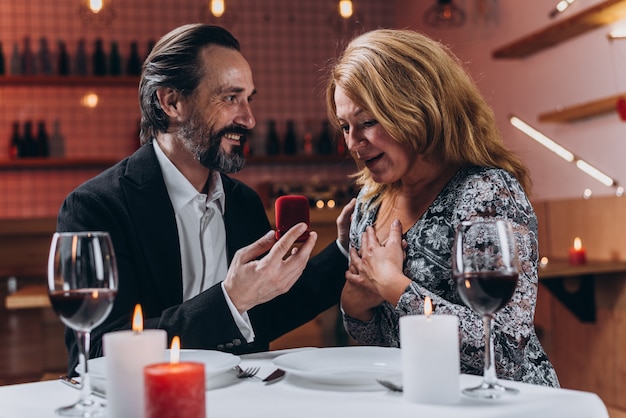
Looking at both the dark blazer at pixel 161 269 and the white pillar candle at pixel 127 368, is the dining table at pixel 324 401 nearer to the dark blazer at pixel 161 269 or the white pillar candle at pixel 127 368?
the white pillar candle at pixel 127 368

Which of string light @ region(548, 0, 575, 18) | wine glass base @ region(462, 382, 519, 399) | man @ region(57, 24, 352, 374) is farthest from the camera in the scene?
string light @ region(548, 0, 575, 18)

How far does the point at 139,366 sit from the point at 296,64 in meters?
5.02

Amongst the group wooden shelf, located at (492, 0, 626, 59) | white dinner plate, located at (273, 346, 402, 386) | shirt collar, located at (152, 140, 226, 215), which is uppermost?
wooden shelf, located at (492, 0, 626, 59)

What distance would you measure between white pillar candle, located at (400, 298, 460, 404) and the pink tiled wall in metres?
4.17

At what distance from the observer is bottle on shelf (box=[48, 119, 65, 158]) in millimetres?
5195

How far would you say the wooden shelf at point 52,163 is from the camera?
4961 mm

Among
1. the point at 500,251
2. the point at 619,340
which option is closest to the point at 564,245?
the point at 619,340

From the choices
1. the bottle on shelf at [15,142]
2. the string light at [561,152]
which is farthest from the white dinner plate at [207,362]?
the bottle on shelf at [15,142]

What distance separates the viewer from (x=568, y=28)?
3525 millimetres

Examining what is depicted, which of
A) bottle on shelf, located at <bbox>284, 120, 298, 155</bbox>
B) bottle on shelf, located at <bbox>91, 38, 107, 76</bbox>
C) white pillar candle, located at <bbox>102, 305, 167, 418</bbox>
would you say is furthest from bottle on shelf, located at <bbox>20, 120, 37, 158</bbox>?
white pillar candle, located at <bbox>102, 305, 167, 418</bbox>

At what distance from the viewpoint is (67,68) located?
5148 millimetres

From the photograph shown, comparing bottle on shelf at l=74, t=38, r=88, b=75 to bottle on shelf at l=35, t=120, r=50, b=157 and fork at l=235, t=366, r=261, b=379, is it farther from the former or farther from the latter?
fork at l=235, t=366, r=261, b=379

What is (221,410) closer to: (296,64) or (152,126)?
(152,126)

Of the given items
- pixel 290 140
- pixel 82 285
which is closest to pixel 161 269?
pixel 82 285
